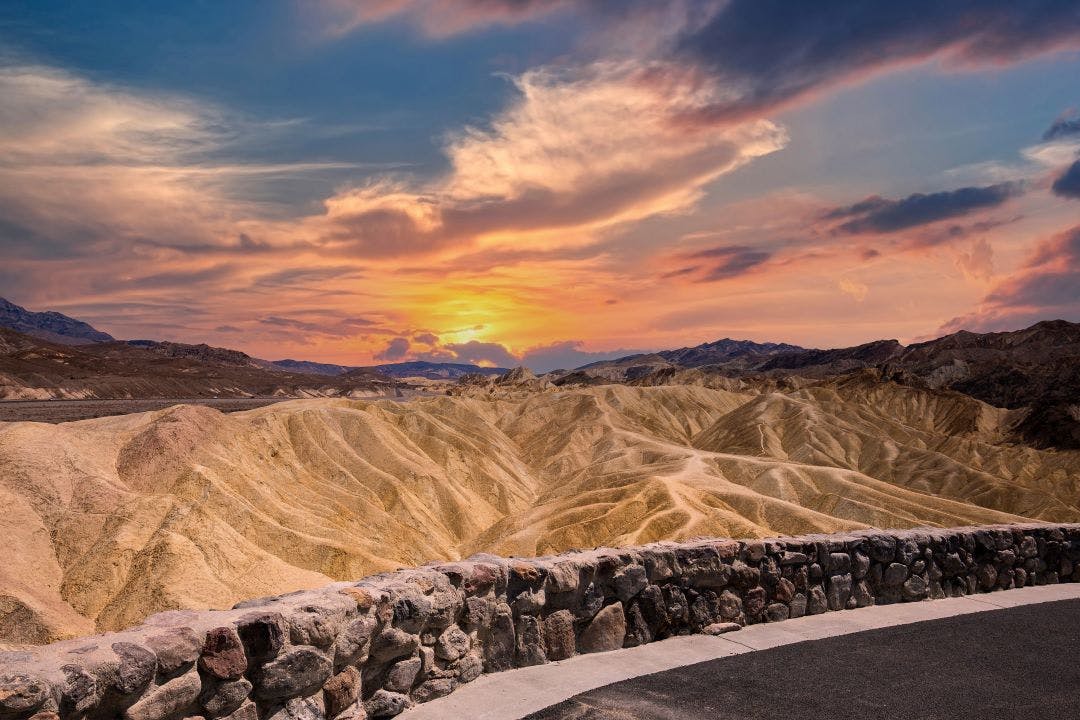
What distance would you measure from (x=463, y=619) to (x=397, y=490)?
39.9 meters

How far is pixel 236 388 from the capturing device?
550 ft

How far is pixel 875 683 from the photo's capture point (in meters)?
7.96

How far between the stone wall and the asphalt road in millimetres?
1060

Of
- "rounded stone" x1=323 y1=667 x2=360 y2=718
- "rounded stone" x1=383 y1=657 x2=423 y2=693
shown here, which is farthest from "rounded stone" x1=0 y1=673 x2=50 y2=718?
"rounded stone" x1=383 y1=657 x2=423 y2=693


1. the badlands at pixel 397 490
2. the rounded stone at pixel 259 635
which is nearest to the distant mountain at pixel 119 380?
the badlands at pixel 397 490

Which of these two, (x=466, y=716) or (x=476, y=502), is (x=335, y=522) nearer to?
(x=476, y=502)

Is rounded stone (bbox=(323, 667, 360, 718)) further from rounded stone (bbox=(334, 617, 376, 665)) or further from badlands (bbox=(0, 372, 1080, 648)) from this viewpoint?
badlands (bbox=(0, 372, 1080, 648))

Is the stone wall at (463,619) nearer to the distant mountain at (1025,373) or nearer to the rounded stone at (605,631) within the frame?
the rounded stone at (605,631)

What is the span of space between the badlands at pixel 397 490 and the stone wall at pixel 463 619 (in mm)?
14073

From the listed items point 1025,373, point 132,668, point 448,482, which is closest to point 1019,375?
point 1025,373

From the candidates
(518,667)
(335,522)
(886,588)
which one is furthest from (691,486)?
(518,667)

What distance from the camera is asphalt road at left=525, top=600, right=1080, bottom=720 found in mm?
7234

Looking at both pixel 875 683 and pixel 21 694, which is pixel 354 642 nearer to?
pixel 21 694

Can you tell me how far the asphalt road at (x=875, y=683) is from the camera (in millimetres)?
7234
